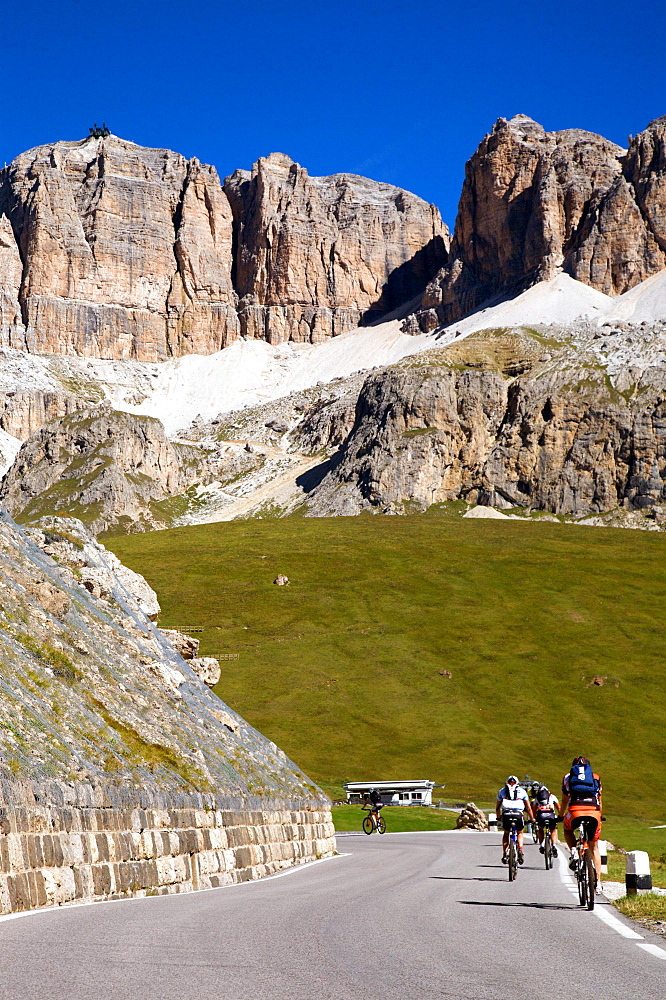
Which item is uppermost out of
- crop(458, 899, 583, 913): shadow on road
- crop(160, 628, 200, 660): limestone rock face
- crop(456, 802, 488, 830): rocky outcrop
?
crop(160, 628, 200, 660): limestone rock face

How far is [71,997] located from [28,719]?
11.2m

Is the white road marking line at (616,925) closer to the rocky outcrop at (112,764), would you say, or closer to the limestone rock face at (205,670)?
the rocky outcrop at (112,764)

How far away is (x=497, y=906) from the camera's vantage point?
19.1 m

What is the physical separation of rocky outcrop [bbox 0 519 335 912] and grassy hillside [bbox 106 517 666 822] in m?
44.0

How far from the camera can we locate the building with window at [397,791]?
241ft

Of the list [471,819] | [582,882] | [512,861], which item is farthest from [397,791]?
[582,882]

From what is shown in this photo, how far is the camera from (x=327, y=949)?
12.1 meters

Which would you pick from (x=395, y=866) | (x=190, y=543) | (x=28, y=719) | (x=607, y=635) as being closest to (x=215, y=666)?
(x=395, y=866)

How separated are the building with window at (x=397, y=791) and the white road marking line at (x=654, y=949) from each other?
61285 mm

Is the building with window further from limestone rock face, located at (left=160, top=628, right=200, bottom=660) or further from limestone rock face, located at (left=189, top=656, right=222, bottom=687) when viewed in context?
limestone rock face, located at (left=189, top=656, right=222, bottom=687)

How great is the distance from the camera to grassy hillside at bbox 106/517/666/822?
8544 cm

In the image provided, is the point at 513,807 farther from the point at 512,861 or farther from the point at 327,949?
the point at 327,949

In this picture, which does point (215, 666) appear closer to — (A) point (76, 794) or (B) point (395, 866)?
(B) point (395, 866)

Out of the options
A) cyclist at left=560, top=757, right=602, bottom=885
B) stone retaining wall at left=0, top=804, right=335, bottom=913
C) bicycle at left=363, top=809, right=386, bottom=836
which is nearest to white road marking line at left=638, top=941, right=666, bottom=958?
cyclist at left=560, top=757, right=602, bottom=885
